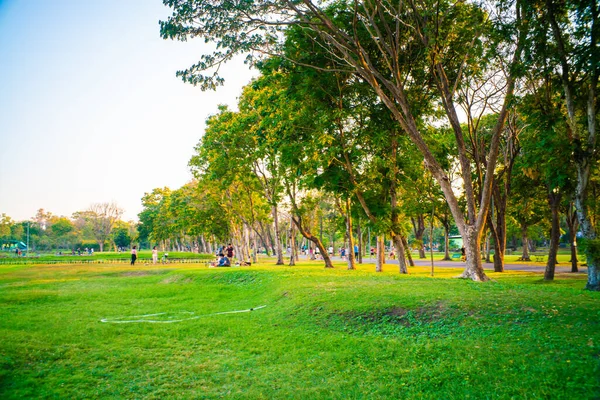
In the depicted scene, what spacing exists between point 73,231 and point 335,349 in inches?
4753

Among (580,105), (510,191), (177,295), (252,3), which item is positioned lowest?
(177,295)

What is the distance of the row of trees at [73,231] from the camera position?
→ 97250 millimetres

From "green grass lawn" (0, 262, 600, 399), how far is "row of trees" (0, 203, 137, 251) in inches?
3627

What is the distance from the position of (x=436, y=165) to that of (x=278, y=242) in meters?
20.8

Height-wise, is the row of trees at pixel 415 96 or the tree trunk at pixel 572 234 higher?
the row of trees at pixel 415 96

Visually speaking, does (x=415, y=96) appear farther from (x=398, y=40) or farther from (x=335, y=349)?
(x=335, y=349)

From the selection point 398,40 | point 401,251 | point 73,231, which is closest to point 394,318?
point 398,40

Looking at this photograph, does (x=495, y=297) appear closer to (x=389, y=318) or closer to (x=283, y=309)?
(x=389, y=318)

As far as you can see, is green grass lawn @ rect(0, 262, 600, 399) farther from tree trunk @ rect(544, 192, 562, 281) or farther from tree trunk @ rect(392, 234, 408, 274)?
tree trunk @ rect(392, 234, 408, 274)

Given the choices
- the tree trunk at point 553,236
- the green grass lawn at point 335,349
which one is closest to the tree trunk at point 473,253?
the green grass lawn at point 335,349

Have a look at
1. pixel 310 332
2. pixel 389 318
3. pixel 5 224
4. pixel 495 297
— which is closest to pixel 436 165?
pixel 495 297

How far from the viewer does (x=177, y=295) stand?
17.3 m

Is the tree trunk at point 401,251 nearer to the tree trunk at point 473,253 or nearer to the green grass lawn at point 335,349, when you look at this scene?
the tree trunk at point 473,253

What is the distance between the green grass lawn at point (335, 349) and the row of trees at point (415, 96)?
6005 mm
